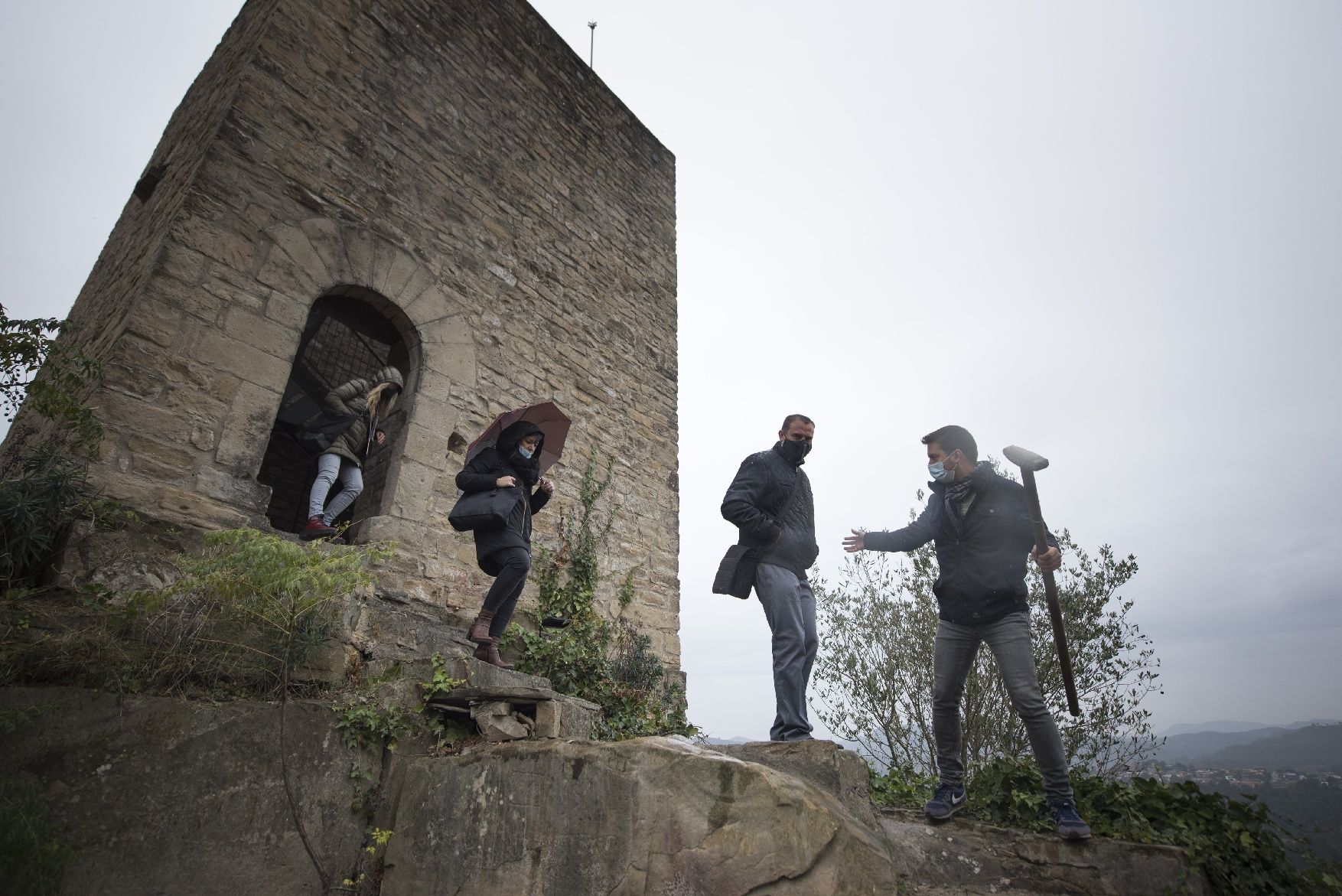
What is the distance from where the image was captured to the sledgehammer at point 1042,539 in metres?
3.20

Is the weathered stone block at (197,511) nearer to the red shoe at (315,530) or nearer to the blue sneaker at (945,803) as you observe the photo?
the red shoe at (315,530)

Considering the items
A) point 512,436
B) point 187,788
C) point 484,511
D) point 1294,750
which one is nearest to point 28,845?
point 187,788

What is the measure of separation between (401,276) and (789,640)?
12.6ft

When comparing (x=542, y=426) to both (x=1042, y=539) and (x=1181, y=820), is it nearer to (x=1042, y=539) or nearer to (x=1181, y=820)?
(x=1042, y=539)

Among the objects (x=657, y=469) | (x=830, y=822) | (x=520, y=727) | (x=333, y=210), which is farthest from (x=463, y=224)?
(x=830, y=822)

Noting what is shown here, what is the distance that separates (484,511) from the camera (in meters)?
3.62

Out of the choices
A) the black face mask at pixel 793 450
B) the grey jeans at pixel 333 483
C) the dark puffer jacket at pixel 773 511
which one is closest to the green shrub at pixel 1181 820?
the dark puffer jacket at pixel 773 511

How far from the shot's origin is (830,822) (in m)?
1.96

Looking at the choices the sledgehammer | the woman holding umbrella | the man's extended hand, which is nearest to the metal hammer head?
the sledgehammer

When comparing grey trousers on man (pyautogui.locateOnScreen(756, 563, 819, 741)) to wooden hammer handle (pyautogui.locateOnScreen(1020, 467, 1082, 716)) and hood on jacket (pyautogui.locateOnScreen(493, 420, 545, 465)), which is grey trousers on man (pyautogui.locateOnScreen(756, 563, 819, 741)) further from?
hood on jacket (pyautogui.locateOnScreen(493, 420, 545, 465))

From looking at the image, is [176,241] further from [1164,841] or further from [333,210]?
[1164,841]

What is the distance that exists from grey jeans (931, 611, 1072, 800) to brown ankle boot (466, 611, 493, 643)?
91.2 inches

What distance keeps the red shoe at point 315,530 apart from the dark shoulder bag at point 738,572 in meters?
2.44

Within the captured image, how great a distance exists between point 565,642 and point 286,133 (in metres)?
4.03
